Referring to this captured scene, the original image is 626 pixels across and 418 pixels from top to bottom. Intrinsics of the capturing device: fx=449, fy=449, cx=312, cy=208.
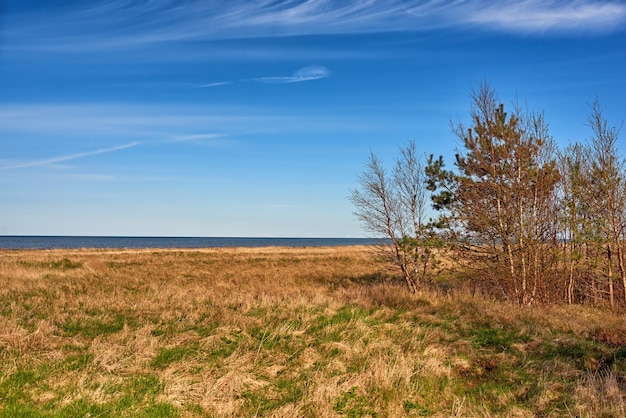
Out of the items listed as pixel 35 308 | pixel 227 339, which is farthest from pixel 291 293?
pixel 35 308

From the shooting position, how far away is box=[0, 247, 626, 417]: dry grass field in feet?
20.3

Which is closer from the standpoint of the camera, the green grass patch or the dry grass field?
the dry grass field

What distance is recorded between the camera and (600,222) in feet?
48.0

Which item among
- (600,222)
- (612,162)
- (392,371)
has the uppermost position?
(612,162)

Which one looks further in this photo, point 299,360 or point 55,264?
point 55,264

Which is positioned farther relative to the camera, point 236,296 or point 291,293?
point 291,293

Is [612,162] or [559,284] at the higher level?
[612,162]

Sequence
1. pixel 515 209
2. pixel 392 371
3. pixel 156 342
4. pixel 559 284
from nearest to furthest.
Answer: pixel 392 371 < pixel 156 342 < pixel 515 209 < pixel 559 284

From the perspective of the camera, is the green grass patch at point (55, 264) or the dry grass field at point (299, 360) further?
the green grass patch at point (55, 264)

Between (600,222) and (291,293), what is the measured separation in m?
10.4

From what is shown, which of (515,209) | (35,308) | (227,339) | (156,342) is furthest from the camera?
(515,209)

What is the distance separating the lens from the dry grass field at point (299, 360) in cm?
619

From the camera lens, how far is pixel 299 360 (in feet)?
25.7

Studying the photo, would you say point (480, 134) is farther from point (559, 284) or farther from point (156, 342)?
point (156, 342)
